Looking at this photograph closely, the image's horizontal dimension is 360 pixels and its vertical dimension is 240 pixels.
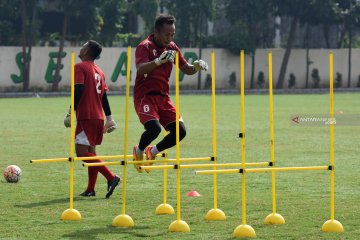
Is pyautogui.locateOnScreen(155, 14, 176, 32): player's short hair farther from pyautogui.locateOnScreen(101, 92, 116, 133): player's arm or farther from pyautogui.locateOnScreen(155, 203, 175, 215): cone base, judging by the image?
pyautogui.locateOnScreen(101, 92, 116, 133): player's arm

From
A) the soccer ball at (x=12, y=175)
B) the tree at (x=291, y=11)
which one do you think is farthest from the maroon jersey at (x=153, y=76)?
the tree at (x=291, y=11)

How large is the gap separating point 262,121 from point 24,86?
2937cm

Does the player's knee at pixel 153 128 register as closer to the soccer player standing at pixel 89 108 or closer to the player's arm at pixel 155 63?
the player's arm at pixel 155 63

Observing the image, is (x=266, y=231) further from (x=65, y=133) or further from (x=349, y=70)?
(x=349, y=70)

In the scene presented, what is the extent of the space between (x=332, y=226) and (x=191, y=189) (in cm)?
435

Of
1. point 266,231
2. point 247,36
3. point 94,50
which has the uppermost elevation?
point 247,36

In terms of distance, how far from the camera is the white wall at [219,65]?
59312mm

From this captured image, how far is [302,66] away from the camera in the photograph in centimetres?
7181

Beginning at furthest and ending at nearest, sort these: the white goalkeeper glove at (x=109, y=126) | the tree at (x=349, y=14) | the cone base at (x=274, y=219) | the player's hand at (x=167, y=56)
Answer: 1. the tree at (x=349, y=14)
2. the white goalkeeper glove at (x=109, y=126)
3. the cone base at (x=274, y=219)
4. the player's hand at (x=167, y=56)

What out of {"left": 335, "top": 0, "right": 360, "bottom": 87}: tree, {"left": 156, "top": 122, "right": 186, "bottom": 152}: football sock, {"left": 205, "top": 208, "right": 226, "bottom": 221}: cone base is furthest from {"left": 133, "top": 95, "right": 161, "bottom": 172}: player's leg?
{"left": 335, "top": 0, "right": 360, "bottom": 87}: tree

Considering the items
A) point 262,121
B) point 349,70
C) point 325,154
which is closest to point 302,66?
point 349,70

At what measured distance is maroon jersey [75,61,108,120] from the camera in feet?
44.6

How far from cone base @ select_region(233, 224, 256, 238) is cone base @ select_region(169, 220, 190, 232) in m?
0.59

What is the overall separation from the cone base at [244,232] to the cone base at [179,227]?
59cm
